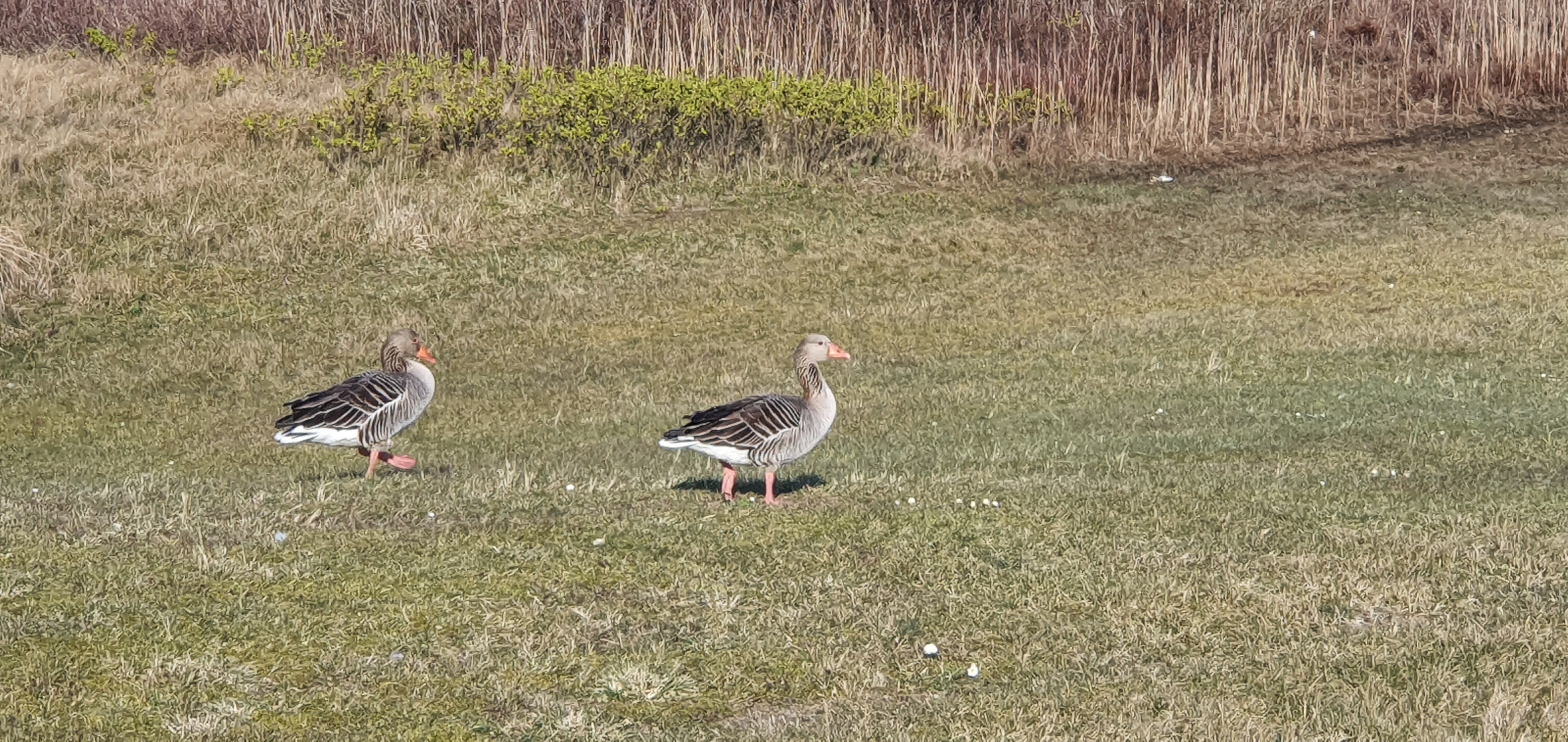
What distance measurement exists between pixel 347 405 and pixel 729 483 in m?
3.48

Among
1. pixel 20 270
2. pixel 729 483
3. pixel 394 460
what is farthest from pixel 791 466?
pixel 20 270

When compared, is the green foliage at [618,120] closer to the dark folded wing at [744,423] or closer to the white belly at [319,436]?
the white belly at [319,436]

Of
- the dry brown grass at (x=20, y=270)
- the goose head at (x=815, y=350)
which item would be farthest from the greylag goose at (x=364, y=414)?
the dry brown grass at (x=20, y=270)

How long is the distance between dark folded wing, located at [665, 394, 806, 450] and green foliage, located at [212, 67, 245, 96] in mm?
21518

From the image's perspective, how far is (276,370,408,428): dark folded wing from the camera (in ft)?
49.6

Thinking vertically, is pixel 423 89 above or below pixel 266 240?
above

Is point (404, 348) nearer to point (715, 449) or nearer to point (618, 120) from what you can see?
point (715, 449)

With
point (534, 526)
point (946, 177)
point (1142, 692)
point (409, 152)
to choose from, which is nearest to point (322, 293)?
point (409, 152)

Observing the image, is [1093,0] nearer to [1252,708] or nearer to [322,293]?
[322,293]

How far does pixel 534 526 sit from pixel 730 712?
3731 mm

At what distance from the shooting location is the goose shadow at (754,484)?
14750 mm

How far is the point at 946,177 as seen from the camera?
30656mm

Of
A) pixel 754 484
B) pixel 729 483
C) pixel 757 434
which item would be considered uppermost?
pixel 757 434

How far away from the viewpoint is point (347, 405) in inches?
596
